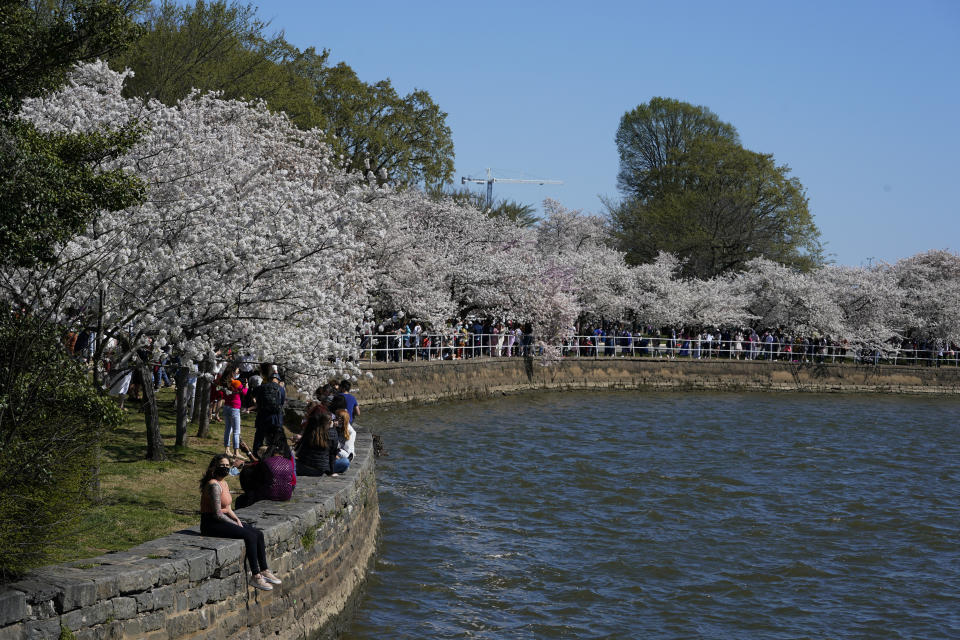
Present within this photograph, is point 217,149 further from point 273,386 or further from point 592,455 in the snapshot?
point 592,455

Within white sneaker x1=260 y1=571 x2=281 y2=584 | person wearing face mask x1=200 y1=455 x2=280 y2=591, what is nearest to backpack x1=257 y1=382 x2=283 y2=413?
person wearing face mask x1=200 y1=455 x2=280 y2=591

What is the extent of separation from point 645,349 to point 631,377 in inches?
122

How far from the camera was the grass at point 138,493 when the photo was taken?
1044cm

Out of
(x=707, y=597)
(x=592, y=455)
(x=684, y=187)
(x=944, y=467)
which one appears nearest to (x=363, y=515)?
(x=707, y=597)

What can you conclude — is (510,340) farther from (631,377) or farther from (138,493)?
(138,493)

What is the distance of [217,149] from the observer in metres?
17.8

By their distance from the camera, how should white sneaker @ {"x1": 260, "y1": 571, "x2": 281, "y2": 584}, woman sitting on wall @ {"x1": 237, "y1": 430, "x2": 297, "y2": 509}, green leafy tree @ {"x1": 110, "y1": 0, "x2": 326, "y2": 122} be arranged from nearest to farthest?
white sneaker @ {"x1": 260, "y1": 571, "x2": 281, "y2": 584}, woman sitting on wall @ {"x1": 237, "y1": 430, "x2": 297, "y2": 509}, green leafy tree @ {"x1": 110, "y1": 0, "x2": 326, "y2": 122}

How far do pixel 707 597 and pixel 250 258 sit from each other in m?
8.85

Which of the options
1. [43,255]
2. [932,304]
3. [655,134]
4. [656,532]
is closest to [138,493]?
[43,255]

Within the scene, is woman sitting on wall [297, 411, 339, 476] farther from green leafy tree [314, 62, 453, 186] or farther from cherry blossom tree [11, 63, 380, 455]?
green leafy tree [314, 62, 453, 186]

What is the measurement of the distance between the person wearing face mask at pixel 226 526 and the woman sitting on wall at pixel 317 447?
3435 millimetres

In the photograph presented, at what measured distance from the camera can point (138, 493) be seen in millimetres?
13156

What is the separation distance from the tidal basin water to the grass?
2.98 metres

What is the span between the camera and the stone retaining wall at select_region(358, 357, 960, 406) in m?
36.0
